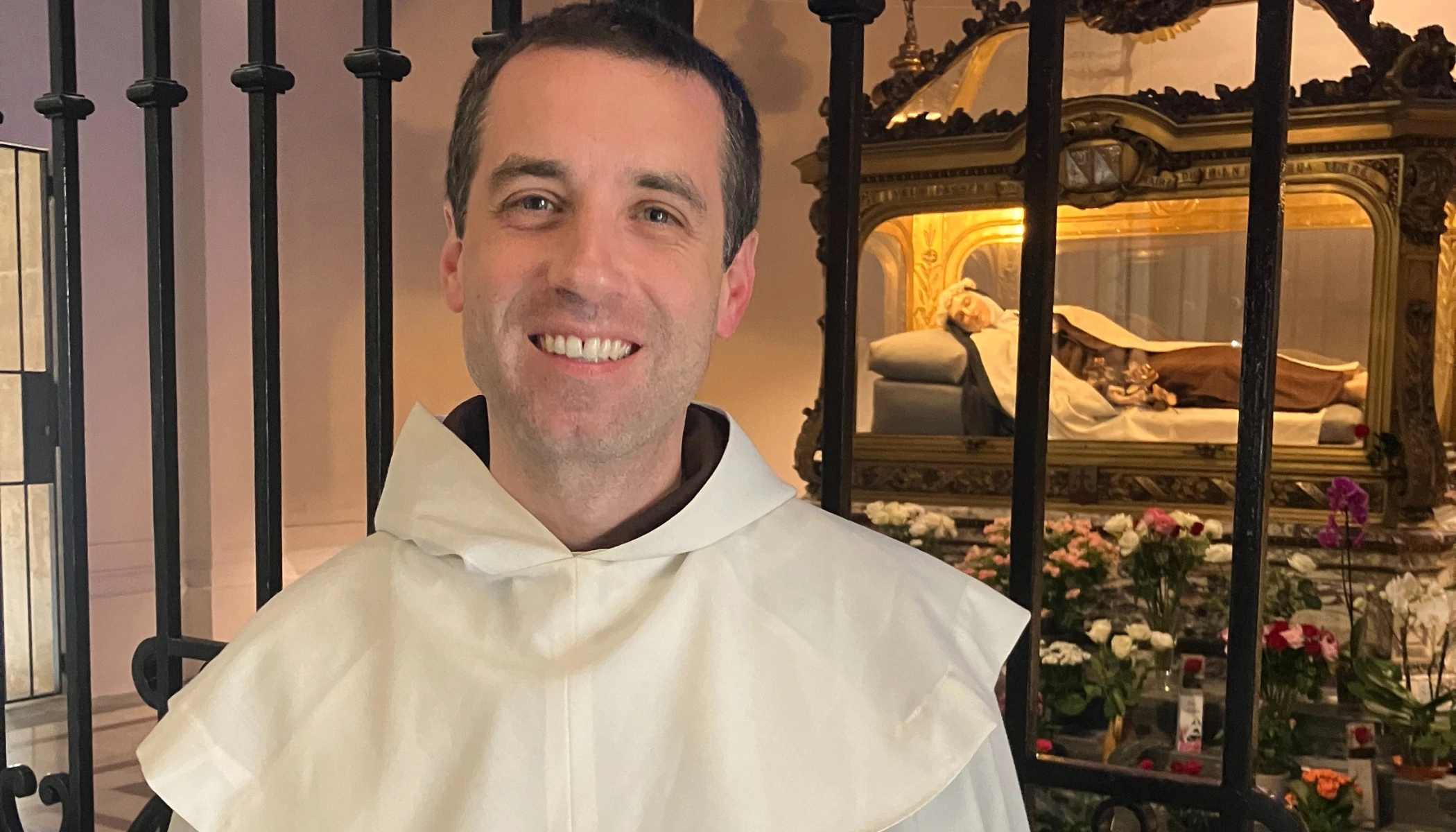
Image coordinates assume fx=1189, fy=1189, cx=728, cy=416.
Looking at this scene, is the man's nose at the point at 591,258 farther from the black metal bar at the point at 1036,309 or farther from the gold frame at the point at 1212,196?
the gold frame at the point at 1212,196

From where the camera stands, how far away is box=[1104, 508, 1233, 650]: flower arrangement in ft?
7.55

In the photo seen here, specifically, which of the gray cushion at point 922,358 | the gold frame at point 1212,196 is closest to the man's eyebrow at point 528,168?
the gold frame at point 1212,196

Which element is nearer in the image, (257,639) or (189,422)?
(257,639)

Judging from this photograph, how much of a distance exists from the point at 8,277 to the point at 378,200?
14.2 ft

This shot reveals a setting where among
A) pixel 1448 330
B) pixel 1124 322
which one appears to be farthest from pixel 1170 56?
pixel 1448 330

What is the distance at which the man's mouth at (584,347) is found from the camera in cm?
97

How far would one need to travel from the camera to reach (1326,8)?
3432 millimetres

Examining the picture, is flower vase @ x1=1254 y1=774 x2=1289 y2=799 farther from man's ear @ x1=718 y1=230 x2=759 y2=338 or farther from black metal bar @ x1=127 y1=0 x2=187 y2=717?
black metal bar @ x1=127 y1=0 x2=187 y2=717

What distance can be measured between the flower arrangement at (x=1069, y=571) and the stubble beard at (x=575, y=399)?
5.12 ft

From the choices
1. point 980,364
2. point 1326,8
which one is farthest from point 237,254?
point 1326,8

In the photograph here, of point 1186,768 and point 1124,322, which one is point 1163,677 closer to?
point 1186,768

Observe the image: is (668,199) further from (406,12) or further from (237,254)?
(406,12)

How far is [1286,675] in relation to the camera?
7.17 feet

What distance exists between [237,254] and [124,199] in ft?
1.51
